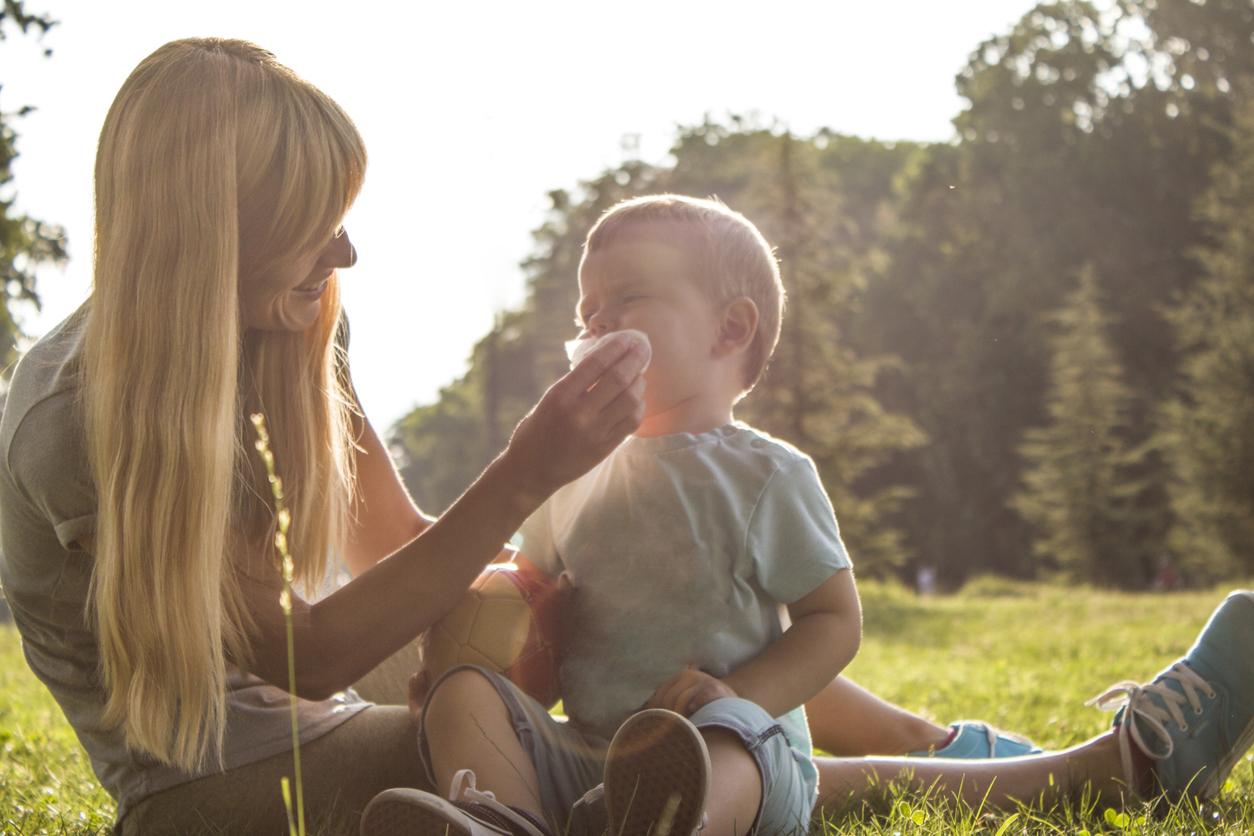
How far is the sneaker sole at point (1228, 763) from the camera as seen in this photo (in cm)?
275

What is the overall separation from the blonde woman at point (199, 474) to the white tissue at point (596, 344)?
0.08 meters

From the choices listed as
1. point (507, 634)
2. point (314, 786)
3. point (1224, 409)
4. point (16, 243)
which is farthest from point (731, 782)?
point (1224, 409)

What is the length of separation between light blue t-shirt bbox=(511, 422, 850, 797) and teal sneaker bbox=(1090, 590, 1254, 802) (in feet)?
2.64

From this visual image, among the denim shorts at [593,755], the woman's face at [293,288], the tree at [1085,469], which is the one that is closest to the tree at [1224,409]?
the tree at [1085,469]

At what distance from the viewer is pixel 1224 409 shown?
2473 centimetres

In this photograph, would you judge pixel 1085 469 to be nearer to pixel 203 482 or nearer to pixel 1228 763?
pixel 1228 763

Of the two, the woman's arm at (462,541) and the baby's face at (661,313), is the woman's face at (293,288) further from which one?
the woman's arm at (462,541)

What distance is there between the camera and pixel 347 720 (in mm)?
2779

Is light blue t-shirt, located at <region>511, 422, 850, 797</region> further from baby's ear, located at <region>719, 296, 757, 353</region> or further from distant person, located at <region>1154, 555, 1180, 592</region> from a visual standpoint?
distant person, located at <region>1154, 555, 1180, 592</region>

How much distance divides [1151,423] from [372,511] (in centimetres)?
3155

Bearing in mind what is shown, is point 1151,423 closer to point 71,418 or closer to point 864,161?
point 864,161

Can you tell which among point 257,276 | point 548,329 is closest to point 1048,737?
point 257,276

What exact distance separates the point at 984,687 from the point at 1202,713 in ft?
12.2

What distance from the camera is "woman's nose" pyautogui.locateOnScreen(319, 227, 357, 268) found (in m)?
2.63
